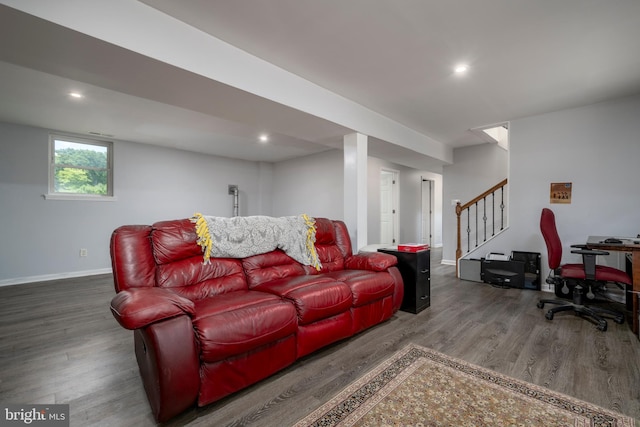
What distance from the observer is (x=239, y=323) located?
1646 mm

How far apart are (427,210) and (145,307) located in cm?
800

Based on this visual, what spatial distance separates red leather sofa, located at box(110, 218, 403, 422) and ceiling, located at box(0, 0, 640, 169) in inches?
48.1

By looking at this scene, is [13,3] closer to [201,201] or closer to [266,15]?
[266,15]

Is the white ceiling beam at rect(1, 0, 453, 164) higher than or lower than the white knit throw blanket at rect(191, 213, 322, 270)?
higher

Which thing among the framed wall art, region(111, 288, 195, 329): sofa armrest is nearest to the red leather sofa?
region(111, 288, 195, 329): sofa armrest

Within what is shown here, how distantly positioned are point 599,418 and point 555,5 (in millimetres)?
2513

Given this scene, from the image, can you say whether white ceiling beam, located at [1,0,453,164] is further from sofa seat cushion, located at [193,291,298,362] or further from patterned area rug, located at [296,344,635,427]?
patterned area rug, located at [296,344,635,427]

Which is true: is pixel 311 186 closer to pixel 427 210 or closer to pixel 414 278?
pixel 427 210

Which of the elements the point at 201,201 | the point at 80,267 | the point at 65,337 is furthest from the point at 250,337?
the point at 201,201

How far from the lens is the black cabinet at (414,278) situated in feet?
10.0

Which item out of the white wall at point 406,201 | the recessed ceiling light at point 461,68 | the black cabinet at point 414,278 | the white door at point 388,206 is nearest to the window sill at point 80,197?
the white wall at point 406,201

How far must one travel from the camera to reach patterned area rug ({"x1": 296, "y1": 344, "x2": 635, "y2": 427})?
1.46m

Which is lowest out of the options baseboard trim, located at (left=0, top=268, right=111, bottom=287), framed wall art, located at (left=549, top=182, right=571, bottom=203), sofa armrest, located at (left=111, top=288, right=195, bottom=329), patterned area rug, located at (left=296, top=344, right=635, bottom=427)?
baseboard trim, located at (left=0, top=268, right=111, bottom=287)

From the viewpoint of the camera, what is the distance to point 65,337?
2535 mm
